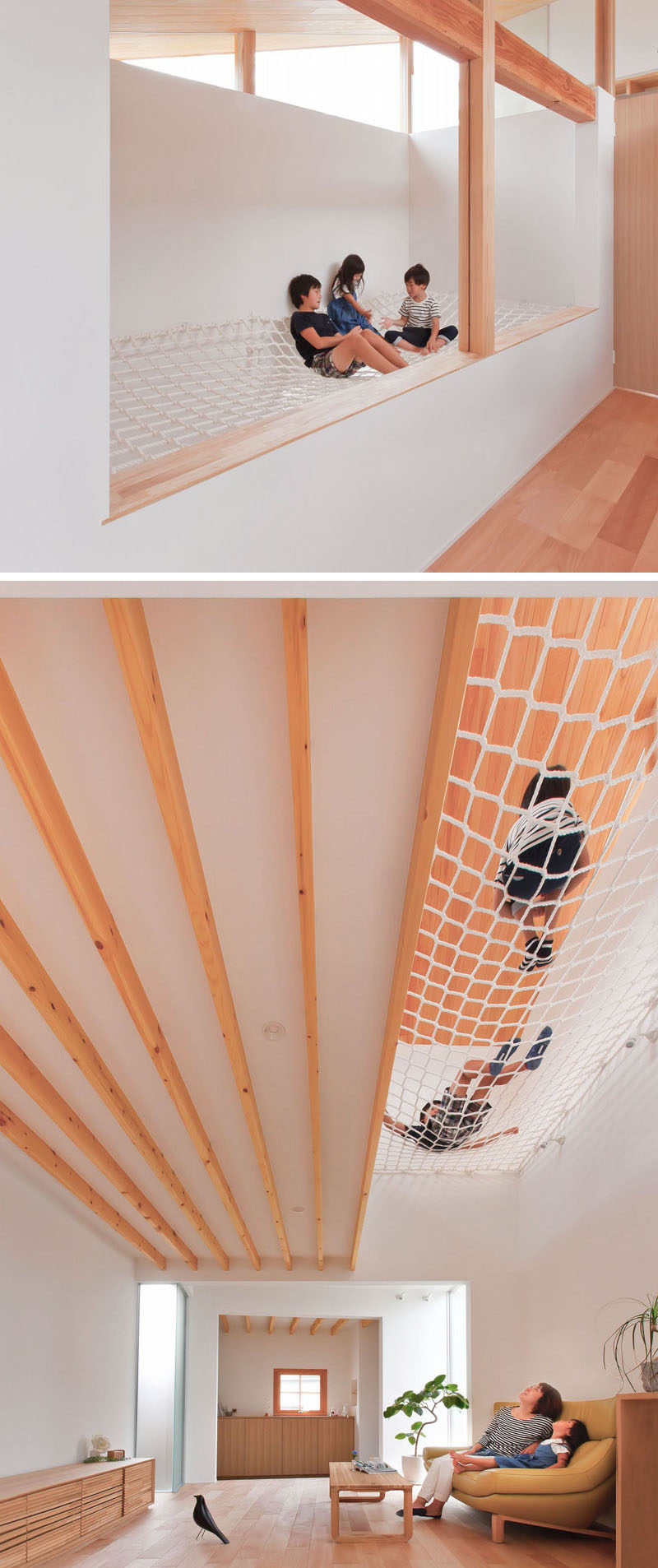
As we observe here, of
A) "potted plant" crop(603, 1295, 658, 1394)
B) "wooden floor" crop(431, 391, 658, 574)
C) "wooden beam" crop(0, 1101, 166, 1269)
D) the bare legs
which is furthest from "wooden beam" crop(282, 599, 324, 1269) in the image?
"potted plant" crop(603, 1295, 658, 1394)

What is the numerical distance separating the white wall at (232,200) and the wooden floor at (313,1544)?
4.92m

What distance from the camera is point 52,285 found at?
5.44ft

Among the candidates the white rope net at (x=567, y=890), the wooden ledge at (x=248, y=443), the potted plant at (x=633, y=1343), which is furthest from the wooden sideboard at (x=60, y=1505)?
the wooden ledge at (x=248, y=443)

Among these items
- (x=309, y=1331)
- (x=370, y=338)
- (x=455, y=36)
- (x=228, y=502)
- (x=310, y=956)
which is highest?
(x=455, y=36)

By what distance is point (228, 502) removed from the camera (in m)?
1.93

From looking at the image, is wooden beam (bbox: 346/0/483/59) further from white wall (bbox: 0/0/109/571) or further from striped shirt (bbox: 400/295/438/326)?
striped shirt (bbox: 400/295/438/326)

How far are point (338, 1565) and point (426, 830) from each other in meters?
3.99

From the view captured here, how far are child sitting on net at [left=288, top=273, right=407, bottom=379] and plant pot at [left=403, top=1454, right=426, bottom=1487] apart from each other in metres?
6.66

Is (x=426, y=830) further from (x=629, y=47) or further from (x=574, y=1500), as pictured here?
(x=574, y=1500)

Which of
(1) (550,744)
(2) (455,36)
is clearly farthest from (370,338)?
(1) (550,744)

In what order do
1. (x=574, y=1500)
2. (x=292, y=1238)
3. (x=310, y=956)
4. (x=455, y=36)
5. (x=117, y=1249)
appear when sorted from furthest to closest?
(x=117, y=1249) < (x=292, y=1238) < (x=574, y=1500) < (x=310, y=956) < (x=455, y=36)

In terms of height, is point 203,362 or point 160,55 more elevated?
point 160,55

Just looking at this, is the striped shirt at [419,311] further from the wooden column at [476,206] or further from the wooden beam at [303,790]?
the wooden beam at [303,790]

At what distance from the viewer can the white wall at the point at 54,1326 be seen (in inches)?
205
